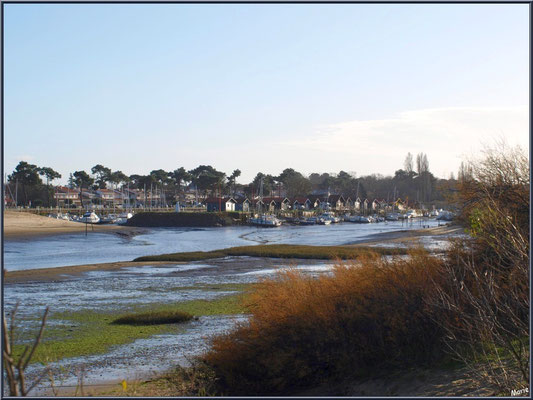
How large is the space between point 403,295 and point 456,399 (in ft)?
9.60

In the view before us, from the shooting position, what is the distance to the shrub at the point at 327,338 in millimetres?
11258

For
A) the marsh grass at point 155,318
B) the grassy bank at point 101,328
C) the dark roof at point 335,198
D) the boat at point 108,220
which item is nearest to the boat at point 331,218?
the dark roof at point 335,198

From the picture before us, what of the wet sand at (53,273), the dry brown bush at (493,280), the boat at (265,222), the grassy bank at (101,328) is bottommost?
the wet sand at (53,273)

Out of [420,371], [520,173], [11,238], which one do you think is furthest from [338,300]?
[11,238]

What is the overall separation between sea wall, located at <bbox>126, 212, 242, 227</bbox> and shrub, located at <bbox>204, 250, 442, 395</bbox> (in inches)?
3934

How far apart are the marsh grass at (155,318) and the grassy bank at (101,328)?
0.14 meters

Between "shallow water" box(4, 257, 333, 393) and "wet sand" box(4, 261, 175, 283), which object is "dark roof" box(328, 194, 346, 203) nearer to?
"shallow water" box(4, 257, 333, 393)

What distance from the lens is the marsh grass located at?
18.2 metres

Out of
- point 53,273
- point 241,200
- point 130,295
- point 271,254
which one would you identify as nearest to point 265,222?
point 241,200

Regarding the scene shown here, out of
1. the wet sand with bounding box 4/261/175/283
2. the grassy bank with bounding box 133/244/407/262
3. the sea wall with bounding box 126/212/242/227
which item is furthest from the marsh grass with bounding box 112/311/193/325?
the sea wall with bounding box 126/212/242/227

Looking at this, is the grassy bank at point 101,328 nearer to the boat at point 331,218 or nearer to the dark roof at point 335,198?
the boat at point 331,218

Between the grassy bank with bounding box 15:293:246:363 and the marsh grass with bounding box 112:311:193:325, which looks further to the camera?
the marsh grass with bounding box 112:311:193:325

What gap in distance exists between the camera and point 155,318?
60.8 ft

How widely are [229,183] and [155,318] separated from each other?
147355 mm
